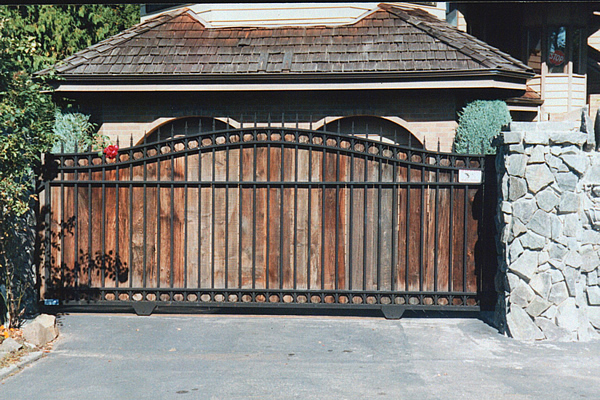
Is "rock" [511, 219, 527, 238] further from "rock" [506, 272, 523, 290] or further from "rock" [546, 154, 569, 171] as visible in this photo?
"rock" [546, 154, 569, 171]

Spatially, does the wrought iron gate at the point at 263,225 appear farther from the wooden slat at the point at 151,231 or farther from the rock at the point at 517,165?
the rock at the point at 517,165

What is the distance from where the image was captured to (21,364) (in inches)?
248

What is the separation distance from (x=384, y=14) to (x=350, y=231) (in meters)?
6.92

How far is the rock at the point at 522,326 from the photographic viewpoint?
7.32 meters

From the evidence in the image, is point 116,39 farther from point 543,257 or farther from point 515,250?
point 543,257

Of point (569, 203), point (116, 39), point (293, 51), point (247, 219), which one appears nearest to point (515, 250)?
point (569, 203)

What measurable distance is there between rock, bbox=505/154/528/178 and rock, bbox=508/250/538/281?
0.82 meters

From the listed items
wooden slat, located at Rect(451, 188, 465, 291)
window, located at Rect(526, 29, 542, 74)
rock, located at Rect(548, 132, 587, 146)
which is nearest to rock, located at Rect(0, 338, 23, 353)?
wooden slat, located at Rect(451, 188, 465, 291)

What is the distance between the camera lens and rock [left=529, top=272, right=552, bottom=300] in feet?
24.0

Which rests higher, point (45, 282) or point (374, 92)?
point (374, 92)

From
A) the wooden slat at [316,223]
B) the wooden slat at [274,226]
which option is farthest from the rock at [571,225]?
the wooden slat at [274,226]

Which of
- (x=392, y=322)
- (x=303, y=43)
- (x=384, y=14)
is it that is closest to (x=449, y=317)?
(x=392, y=322)

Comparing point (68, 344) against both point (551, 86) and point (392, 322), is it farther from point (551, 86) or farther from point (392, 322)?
point (551, 86)

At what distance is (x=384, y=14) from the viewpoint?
1372 cm
